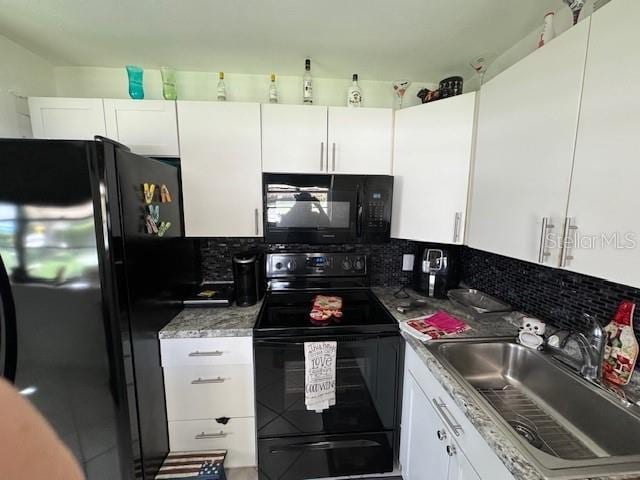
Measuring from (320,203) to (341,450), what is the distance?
1.35 m

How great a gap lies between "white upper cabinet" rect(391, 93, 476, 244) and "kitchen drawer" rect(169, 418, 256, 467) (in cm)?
143

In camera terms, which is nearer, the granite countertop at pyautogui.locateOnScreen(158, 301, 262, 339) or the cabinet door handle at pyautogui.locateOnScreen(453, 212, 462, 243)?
the granite countertop at pyautogui.locateOnScreen(158, 301, 262, 339)

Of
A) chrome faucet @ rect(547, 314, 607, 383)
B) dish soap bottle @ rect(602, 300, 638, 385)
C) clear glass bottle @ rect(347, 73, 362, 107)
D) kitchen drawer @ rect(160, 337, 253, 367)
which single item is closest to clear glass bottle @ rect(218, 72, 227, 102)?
clear glass bottle @ rect(347, 73, 362, 107)

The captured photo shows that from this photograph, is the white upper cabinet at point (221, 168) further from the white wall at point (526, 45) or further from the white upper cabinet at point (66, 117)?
the white wall at point (526, 45)

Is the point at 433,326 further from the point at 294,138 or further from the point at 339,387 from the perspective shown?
the point at 294,138

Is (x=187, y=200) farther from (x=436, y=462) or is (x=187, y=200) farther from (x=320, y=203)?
(x=436, y=462)

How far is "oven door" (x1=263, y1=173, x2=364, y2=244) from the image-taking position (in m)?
1.57

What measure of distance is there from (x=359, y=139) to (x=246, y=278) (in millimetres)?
1077

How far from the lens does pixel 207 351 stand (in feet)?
4.39

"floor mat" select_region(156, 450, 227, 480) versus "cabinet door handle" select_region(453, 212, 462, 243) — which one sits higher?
"cabinet door handle" select_region(453, 212, 462, 243)

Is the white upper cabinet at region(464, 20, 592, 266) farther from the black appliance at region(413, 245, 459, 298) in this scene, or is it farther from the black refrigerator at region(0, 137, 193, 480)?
the black refrigerator at region(0, 137, 193, 480)

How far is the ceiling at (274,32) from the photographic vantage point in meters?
1.15

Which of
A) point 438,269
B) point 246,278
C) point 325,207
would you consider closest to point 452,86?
point 325,207

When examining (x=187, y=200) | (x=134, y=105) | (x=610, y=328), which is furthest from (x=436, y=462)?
(x=134, y=105)
